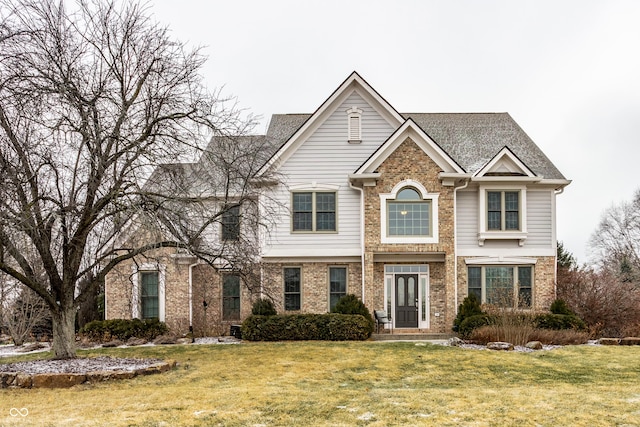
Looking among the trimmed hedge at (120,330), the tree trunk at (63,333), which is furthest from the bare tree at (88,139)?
the trimmed hedge at (120,330)

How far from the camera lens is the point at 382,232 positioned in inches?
821

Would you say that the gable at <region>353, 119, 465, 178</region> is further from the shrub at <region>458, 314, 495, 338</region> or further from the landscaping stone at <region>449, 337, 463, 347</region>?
the landscaping stone at <region>449, 337, 463, 347</region>

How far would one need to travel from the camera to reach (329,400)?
948cm

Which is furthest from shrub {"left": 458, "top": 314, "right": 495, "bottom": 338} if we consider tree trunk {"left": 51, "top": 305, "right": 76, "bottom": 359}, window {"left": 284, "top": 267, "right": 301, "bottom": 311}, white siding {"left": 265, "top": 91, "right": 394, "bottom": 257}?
tree trunk {"left": 51, "top": 305, "right": 76, "bottom": 359}

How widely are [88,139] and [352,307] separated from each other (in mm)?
11153

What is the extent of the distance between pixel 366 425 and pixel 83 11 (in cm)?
1100

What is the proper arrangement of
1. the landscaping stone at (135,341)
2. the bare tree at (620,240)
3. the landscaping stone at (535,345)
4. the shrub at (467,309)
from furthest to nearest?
the bare tree at (620,240) < the shrub at (467,309) < the landscaping stone at (135,341) < the landscaping stone at (535,345)

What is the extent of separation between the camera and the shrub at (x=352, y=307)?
20.0m

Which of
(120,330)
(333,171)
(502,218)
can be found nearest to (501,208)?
(502,218)

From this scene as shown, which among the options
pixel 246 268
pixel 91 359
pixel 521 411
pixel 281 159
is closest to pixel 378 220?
pixel 281 159

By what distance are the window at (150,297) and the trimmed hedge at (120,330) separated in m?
1.39

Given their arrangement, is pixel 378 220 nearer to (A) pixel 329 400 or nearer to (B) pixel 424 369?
(B) pixel 424 369

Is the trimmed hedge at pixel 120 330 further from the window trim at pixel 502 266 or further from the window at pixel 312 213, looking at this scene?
the window trim at pixel 502 266

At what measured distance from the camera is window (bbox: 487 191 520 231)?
21.8 m
